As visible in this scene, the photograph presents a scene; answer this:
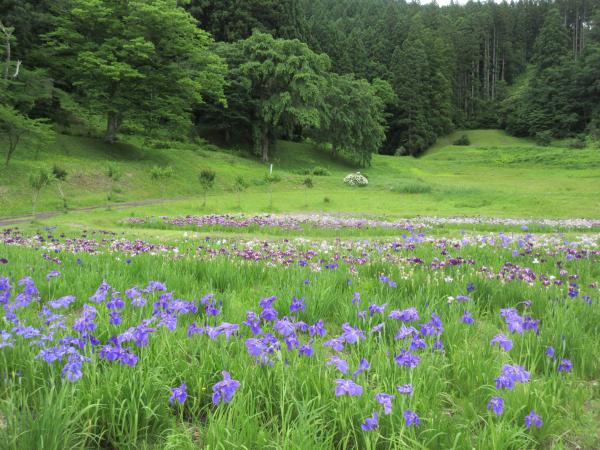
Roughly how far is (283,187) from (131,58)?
15136mm

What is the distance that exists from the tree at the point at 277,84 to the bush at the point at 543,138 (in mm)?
45135

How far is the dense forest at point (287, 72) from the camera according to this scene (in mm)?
31812

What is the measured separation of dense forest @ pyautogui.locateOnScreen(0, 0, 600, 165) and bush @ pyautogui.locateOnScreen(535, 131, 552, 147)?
44cm

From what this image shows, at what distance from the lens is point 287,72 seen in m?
44.9

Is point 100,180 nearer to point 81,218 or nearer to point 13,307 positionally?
point 81,218

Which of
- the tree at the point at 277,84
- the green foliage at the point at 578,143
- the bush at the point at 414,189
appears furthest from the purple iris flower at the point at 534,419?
the green foliage at the point at 578,143

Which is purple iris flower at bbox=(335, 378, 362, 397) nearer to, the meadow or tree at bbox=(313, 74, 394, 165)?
the meadow

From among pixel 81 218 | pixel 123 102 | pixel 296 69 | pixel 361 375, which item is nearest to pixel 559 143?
pixel 296 69

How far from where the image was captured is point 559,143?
70750 mm

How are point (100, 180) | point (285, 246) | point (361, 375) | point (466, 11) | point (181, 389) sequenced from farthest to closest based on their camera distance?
point (466, 11) → point (100, 180) → point (285, 246) → point (361, 375) → point (181, 389)

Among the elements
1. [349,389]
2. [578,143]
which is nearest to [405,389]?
[349,389]

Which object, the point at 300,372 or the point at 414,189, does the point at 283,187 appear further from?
the point at 300,372

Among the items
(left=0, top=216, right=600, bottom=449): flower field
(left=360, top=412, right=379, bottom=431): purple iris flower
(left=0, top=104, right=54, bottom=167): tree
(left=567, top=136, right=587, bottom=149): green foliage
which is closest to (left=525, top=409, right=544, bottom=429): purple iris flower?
(left=0, top=216, right=600, bottom=449): flower field

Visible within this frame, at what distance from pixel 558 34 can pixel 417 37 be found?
109 ft
